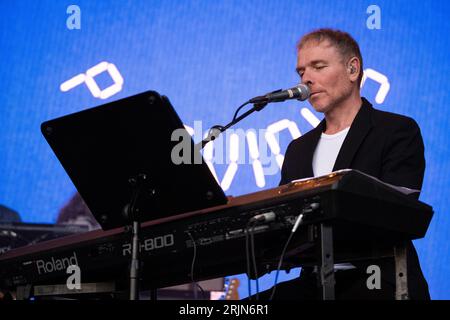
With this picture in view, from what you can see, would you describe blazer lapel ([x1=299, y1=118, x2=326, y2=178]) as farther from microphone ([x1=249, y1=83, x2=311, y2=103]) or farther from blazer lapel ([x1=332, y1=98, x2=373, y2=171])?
microphone ([x1=249, y1=83, x2=311, y2=103])

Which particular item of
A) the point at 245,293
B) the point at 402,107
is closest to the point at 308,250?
the point at 245,293

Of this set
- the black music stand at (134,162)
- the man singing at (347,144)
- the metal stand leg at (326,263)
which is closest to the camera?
the metal stand leg at (326,263)

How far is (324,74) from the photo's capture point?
2895mm

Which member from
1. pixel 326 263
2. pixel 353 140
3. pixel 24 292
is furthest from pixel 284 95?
pixel 24 292

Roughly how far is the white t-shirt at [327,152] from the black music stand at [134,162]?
0.89m

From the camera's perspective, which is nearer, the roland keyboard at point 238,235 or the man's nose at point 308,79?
the roland keyboard at point 238,235

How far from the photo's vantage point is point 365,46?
3.89m

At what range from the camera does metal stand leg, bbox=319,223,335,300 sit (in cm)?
182

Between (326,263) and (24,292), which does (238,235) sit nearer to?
(326,263)

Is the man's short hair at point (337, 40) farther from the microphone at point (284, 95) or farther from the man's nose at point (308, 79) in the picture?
the microphone at point (284, 95)

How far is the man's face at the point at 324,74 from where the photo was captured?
2885 millimetres

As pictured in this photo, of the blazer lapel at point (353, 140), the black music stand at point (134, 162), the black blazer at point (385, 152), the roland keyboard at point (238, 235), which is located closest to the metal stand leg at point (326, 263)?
the roland keyboard at point (238, 235)

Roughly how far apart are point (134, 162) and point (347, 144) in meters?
0.94
